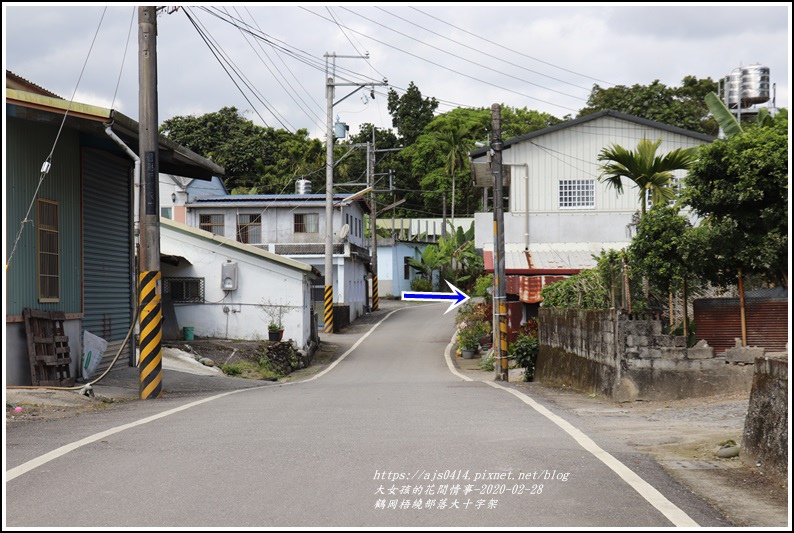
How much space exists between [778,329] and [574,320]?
5.95 meters

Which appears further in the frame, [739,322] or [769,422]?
[739,322]

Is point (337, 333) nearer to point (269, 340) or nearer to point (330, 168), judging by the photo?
point (330, 168)

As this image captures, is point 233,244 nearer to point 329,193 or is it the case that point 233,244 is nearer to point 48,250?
point 329,193

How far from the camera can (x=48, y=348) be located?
1695 centimetres

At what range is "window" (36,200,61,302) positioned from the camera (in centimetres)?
1703

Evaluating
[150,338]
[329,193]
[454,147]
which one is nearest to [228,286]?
[329,193]

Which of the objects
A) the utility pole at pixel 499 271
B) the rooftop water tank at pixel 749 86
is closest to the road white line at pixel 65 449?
the utility pole at pixel 499 271

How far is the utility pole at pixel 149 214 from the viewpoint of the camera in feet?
53.0

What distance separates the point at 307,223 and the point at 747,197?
1460 inches

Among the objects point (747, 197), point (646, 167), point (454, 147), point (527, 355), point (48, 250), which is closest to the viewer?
point (747, 197)

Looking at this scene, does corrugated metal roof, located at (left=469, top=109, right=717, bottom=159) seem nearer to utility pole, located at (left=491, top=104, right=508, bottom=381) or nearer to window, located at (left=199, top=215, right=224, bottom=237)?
utility pole, located at (left=491, top=104, right=508, bottom=381)

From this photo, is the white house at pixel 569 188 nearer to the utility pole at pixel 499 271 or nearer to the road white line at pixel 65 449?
the utility pole at pixel 499 271

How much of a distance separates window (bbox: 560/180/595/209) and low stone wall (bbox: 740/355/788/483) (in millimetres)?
26310

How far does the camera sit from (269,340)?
Answer: 3400 centimetres
